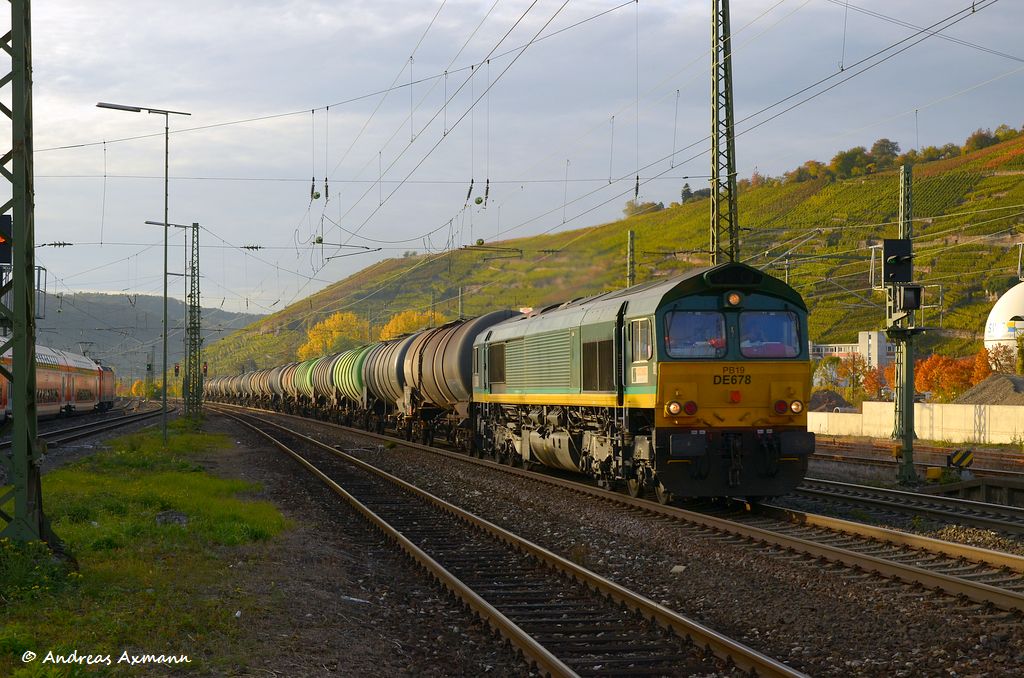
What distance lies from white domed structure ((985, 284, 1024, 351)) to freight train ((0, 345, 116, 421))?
71865 mm

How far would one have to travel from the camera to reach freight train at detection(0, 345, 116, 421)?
52969mm

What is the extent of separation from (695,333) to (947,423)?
3027cm

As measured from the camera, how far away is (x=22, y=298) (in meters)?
11.2

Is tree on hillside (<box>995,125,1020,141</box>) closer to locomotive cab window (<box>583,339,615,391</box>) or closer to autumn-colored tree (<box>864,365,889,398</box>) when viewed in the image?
autumn-colored tree (<box>864,365,889,398</box>)

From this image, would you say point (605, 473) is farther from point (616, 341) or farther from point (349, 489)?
point (349, 489)

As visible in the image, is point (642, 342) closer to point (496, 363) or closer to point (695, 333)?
point (695, 333)

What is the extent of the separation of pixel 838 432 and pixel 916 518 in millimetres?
33362

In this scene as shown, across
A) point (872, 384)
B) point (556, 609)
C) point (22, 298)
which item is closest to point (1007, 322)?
point (872, 384)

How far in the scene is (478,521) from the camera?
16.0 metres

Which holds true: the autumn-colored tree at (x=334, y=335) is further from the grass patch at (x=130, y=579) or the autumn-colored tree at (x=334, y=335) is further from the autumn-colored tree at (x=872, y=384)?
the grass patch at (x=130, y=579)

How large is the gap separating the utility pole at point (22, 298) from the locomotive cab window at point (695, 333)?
32.1 feet

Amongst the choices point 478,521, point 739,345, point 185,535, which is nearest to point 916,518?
point 739,345

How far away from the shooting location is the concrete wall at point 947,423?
3925 centimetres

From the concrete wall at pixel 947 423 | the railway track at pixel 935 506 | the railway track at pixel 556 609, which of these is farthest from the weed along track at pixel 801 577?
the concrete wall at pixel 947 423
